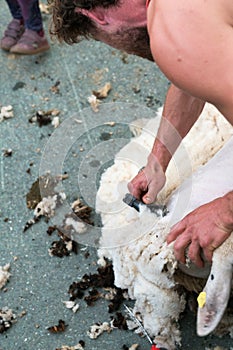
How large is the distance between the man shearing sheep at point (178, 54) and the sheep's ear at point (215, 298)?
0.21 feet

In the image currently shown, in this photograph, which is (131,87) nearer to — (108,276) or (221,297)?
(108,276)

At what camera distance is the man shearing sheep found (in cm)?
107

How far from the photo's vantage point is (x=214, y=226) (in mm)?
1384

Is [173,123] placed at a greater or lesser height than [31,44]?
greater

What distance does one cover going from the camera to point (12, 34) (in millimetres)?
2633

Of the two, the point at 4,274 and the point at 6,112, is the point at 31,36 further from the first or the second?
the point at 4,274

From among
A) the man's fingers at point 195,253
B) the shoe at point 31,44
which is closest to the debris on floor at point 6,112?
the shoe at point 31,44

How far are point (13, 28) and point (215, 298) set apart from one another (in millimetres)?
1756

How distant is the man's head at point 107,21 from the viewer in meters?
1.26

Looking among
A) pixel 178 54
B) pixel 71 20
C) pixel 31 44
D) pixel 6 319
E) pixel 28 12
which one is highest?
pixel 178 54

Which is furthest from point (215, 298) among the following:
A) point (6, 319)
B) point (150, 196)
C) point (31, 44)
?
point (31, 44)

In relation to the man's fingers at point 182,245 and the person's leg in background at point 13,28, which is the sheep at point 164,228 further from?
the person's leg in background at point 13,28

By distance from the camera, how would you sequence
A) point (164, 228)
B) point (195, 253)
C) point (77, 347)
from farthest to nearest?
point (77, 347) < point (164, 228) < point (195, 253)

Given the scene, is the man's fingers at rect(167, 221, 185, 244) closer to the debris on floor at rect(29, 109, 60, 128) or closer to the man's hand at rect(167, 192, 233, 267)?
the man's hand at rect(167, 192, 233, 267)
